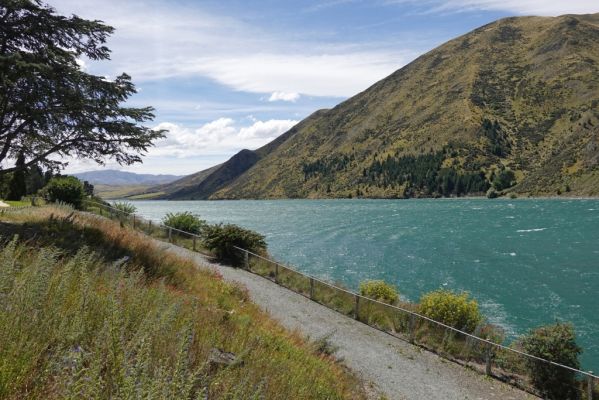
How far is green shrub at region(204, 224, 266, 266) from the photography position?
1018 inches

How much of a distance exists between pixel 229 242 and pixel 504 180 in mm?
153362

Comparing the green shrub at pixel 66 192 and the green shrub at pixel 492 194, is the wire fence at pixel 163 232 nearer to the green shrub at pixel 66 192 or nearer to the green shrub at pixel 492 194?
the green shrub at pixel 66 192

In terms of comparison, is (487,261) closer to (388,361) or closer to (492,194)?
(388,361)

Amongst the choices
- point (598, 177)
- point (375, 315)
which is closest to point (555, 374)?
point (375, 315)

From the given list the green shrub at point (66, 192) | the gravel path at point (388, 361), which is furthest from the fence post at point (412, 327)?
the green shrub at point (66, 192)

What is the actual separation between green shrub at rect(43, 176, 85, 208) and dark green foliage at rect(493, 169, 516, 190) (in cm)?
14748

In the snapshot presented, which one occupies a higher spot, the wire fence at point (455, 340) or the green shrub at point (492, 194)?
the wire fence at point (455, 340)

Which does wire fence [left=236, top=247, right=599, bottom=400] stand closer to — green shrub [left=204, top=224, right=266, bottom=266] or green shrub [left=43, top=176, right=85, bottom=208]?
green shrub [left=204, top=224, right=266, bottom=266]

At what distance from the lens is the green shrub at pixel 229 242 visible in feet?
84.8

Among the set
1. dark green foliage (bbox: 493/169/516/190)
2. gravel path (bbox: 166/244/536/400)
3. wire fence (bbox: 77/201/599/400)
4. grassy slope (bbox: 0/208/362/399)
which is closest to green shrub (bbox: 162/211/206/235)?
wire fence (bbox: 77/201/599/400)

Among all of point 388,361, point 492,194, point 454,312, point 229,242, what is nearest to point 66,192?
point 229,242

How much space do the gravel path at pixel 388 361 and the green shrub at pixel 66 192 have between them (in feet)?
78.0

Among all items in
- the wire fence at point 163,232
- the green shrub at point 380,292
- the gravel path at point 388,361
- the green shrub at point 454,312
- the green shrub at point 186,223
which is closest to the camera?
the gravel path at point 388,361

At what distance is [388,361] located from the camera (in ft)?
45.3
